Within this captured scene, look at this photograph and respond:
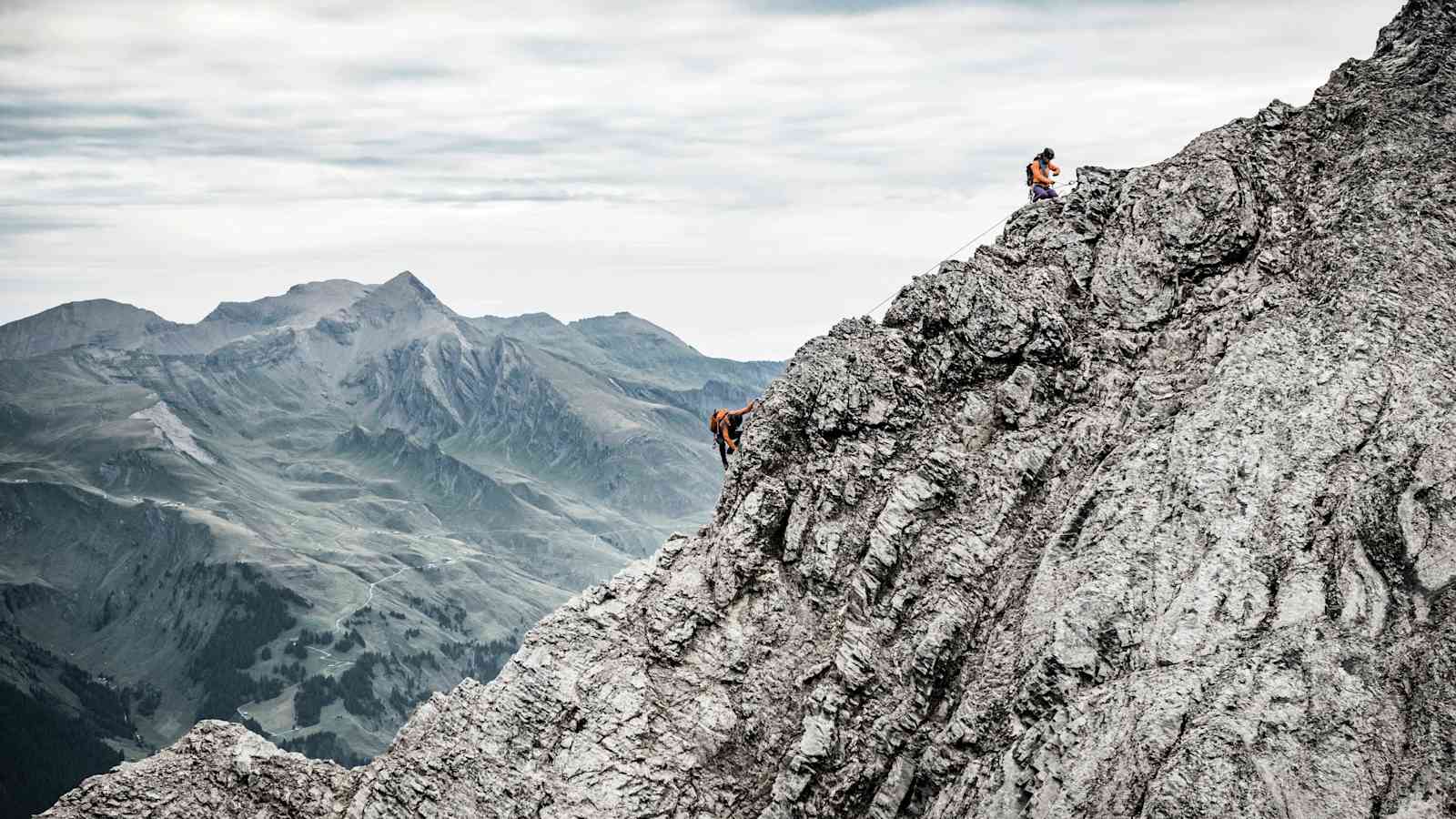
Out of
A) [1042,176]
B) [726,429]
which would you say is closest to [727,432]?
[726,429]

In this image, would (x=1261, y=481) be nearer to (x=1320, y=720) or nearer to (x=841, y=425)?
(x=1320, y=720)

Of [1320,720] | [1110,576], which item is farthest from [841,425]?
[1320,720]

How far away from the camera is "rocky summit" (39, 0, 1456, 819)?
27359mm

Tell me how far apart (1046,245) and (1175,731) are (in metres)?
21.1

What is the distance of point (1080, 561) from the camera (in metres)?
32.0

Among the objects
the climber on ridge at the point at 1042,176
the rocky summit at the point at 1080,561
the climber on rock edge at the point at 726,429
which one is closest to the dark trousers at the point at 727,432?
A: the climber on rock edge at the point at 726,429

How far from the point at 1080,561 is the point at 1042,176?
Result: 20.4 m

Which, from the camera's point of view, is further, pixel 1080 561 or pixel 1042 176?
pixel 1042 176

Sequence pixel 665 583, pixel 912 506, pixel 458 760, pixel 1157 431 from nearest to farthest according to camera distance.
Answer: pixel 1157 431, pixel 912 506, pixel 458 760, pixel 665 583

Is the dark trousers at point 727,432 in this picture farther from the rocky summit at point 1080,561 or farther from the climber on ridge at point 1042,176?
the climber on ridge at point 1042,176

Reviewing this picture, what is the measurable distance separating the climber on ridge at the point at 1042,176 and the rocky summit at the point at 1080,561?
1843 millimetres

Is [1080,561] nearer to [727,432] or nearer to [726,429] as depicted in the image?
[727,432]

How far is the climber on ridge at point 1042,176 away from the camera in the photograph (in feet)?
148

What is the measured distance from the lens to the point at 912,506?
122 feet
